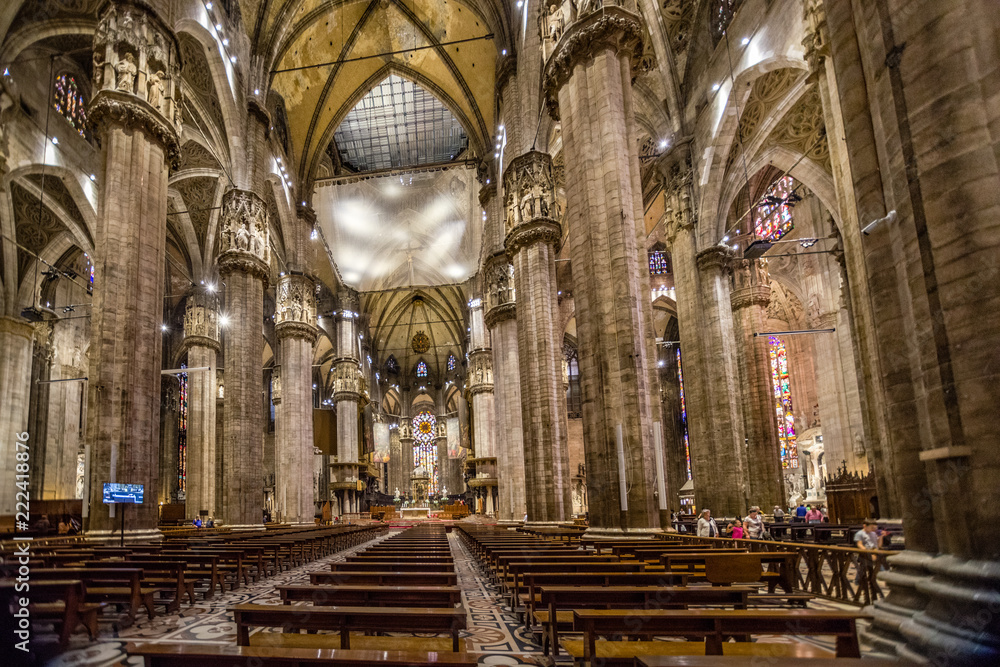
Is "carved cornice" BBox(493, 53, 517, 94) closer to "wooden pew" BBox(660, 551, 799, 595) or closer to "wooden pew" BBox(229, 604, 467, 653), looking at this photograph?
"wooden pew" BBox(660, 551, 799, 595)

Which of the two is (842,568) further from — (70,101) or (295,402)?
(70,101)

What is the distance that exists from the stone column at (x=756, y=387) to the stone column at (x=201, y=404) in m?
19.5

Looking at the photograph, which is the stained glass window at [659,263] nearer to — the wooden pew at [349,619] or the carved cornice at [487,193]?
the carved cornice at [487,193]

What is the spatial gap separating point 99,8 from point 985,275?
16.6m

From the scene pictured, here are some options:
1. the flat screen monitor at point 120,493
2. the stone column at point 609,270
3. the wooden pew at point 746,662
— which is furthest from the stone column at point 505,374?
Answer: the wooden pew at point 746,662

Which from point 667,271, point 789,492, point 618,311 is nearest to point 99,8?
point 618,311

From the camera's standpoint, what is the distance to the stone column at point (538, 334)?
685 inches

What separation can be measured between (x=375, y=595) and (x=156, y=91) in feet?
43.6

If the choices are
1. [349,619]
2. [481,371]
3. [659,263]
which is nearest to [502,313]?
[481,371]

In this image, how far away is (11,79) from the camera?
1727 centimetres

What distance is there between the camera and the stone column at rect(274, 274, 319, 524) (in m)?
26.0

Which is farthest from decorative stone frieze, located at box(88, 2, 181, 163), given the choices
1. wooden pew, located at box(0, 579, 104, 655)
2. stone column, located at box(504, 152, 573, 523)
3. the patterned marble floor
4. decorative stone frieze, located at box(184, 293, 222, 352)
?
decorative stone frieze, located at box(184, 293, 222, 352)

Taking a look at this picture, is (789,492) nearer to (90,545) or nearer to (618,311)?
(618,311)

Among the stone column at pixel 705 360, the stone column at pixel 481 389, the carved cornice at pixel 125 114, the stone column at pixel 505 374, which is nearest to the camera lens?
the carved cornice at pixel 125 114
